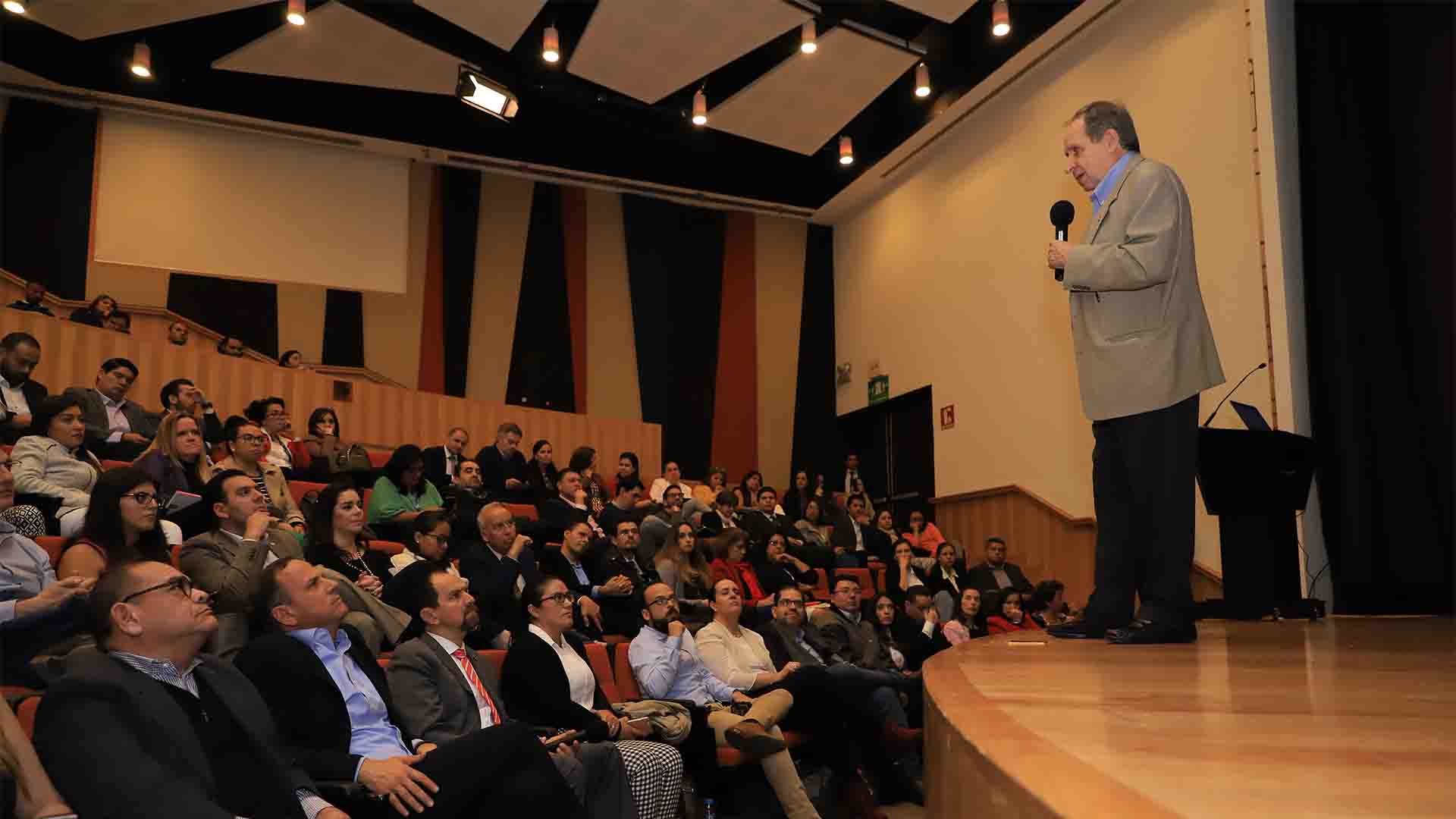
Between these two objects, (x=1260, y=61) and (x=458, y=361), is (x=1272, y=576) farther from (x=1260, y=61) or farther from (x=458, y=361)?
(x=458, y=361)

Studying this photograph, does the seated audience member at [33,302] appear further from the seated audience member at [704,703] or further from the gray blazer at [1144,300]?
the gray blazer at [1144,300]

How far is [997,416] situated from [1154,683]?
6979 mm

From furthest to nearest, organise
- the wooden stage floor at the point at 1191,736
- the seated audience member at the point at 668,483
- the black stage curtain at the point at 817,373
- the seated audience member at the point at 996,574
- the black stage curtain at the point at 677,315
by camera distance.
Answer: the black stage curtain at the point at 817,373
the black stage curtain at the point at 677,315
the seated audience member at the point at 668,483
the seated audience member at the point at 996,574
the wooden stage floor at the point at 1191,736

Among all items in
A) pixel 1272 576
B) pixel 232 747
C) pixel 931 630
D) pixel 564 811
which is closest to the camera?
pixel 232 747

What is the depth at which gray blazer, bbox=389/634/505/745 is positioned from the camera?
2.82m

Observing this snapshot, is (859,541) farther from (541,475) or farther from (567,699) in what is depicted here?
(567,699)

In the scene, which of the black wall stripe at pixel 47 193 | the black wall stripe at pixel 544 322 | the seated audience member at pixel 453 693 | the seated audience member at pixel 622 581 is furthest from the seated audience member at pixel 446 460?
the black wall stripe at pixel 47 193

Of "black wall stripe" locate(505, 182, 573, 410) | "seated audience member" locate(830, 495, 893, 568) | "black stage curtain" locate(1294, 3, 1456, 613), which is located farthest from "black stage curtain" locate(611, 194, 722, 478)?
"black stage curtain" locate(1294, 3, 1456, 613)

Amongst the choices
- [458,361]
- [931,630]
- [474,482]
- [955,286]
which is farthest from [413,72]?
[931,630]

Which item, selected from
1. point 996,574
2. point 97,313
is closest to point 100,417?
point 97,313

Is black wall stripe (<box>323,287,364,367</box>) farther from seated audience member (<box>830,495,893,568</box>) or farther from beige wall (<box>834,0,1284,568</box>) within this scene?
beige wall (<box>834,0,1284,568</box>)

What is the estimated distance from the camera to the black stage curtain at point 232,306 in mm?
8195

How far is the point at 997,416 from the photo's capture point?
26.5 ft

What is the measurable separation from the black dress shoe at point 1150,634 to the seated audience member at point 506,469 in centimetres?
441
